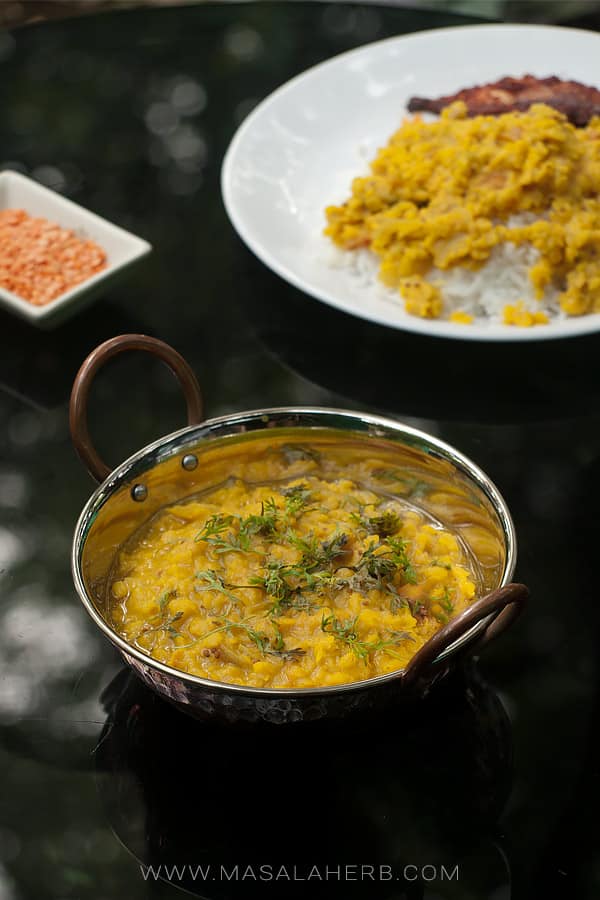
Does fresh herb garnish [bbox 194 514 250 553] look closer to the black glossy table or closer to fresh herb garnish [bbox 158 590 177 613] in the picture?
fresh herb garnish [bbox 158 590 177 613]

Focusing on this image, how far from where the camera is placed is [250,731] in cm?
123

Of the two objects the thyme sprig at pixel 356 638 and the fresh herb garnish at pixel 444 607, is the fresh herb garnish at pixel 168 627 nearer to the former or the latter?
the thyme sprig at pixel 356 638

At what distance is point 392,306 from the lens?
7.05 ft

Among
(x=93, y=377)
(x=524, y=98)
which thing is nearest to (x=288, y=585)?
(x=93, y=377)

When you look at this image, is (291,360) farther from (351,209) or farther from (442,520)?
(442,520)

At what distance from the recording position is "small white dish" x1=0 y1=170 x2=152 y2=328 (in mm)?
1992

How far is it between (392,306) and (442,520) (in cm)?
74

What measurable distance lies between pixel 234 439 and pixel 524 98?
1405mm

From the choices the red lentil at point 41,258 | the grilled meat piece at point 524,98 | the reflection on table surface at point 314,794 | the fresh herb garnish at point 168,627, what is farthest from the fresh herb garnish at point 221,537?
the grilled meat piece at point 524,98

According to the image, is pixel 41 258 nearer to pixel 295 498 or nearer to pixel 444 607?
pixel 295 498

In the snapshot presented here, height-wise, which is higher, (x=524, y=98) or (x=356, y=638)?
(x=524, y=98)

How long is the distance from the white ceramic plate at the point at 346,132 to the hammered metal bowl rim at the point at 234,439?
1.67ft

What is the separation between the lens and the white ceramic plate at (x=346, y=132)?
210 cm

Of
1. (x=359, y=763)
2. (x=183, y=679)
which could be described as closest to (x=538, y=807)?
(x=359, y=763)
